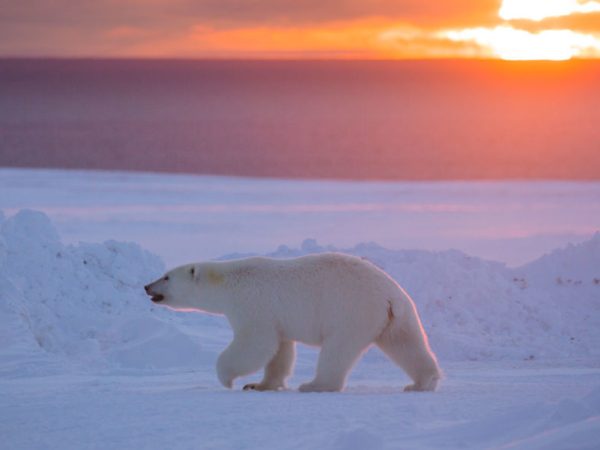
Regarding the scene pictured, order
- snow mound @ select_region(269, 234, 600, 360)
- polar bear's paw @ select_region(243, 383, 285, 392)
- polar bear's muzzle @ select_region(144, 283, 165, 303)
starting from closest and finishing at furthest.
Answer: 1. polar bear's paw @ select_region(243, 383, 285, 392)
2. polar bear's muzzle @ select_region(144, 283, 165, 303)
3. snow mound @ select_region(269, 234, 600, 360)

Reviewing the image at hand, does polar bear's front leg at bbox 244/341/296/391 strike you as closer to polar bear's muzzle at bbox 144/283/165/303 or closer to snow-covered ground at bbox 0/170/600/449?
snow-covered ground at bbox 0/170/600/449

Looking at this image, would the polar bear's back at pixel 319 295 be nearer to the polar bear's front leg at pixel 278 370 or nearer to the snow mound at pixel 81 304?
the polar bear's front leg at pixel 278 370

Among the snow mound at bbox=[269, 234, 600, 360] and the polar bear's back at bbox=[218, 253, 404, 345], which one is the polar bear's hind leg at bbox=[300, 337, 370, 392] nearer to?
the polar bear's back at bbox=[218, 253, 404, 345]

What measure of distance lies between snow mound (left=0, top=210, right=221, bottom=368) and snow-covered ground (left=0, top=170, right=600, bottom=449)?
0.8 inches

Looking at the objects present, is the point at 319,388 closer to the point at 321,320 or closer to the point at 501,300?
the point at 321,320

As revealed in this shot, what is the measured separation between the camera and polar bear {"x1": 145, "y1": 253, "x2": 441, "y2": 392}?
6.52 meters

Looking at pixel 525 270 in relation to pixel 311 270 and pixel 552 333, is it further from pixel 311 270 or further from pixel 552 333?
pixel 311 270

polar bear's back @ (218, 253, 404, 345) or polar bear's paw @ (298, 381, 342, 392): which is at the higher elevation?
polar bear's back @ (218, 253, 404, 345)

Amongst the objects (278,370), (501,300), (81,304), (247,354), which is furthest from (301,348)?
(247,354)

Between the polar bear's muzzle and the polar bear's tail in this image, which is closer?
the polar bear's tail

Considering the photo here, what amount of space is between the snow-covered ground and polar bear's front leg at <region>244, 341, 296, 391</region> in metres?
0.50

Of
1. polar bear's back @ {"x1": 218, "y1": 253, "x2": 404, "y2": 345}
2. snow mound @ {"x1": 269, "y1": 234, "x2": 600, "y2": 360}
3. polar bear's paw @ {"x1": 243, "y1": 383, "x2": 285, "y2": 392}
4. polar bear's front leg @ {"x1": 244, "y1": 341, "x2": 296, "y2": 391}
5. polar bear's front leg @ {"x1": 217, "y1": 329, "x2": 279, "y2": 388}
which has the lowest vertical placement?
snow mound @ {"x1": 269, "y1": 234, "x2": 600, "y2": 360}

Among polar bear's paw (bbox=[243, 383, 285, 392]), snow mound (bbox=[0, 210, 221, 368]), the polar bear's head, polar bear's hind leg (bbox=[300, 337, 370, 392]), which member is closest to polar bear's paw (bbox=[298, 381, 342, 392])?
polar bear's hind leg (bbox=[300, 337, 370, 392])

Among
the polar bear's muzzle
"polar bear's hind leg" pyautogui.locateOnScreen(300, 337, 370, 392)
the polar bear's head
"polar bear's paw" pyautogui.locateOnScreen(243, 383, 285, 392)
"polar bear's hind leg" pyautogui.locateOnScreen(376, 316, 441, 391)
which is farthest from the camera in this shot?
the polar bear's muzzle
